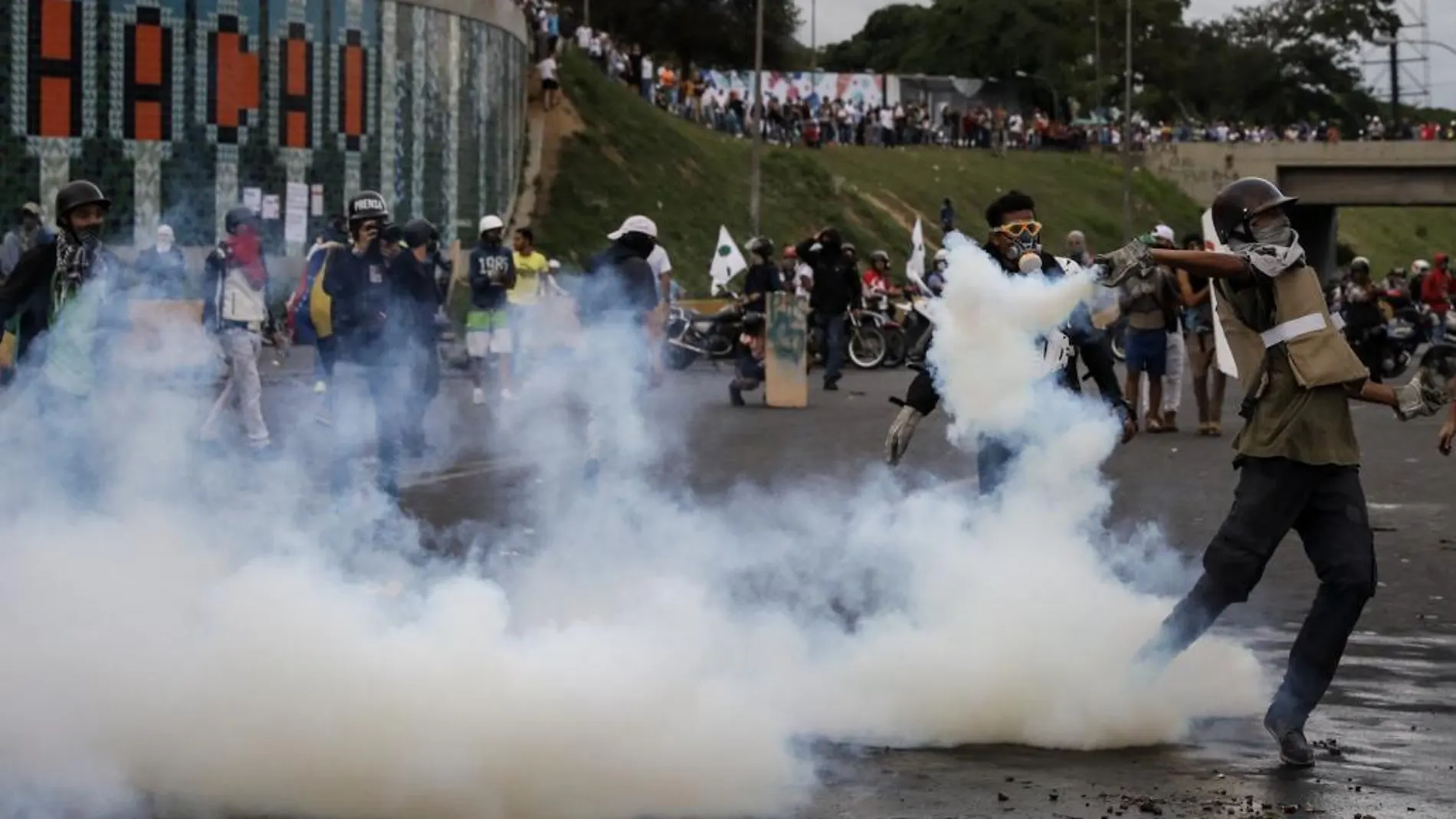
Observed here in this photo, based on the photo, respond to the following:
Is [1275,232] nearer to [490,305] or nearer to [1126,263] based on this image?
[1126,263]

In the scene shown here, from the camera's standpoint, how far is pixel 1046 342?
807cm

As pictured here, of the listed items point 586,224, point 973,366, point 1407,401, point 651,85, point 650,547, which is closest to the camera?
point 1407,401

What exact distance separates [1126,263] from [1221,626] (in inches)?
Answer: 121

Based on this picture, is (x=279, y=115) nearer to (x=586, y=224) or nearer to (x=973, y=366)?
(x=586, y=224)

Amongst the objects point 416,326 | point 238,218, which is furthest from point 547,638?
point 238,218

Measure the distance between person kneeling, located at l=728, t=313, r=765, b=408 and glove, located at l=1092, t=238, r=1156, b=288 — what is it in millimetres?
15937

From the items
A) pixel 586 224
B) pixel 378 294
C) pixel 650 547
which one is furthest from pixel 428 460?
pixel 586 224

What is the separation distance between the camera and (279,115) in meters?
32.4

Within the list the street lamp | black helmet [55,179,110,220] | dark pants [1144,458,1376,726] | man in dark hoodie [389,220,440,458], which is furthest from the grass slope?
dark pants [1144,458,1376,726]

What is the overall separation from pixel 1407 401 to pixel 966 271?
1.49m

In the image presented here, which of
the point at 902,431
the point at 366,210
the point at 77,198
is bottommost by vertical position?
the point at 902,431

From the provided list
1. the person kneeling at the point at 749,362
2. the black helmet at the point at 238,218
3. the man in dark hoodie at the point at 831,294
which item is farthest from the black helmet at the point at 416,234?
the man in dark hoodie at the point at 831,294

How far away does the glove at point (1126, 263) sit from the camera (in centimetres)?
646

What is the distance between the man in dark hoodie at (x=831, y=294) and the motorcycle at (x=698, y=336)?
135 cm
